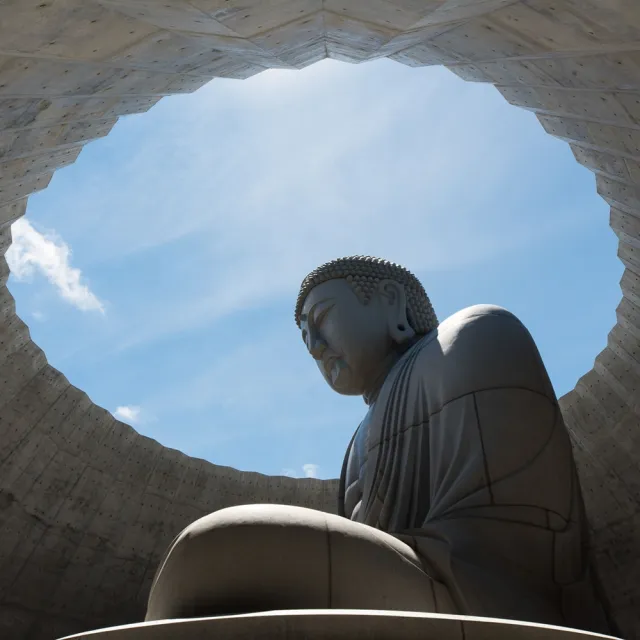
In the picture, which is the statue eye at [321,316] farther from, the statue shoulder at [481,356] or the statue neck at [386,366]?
the statue shoulder at [481,356]

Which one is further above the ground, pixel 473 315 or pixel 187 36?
pixel 187 36

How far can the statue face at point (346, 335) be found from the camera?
4672mm

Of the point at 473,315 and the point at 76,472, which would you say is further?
the point at 76,472

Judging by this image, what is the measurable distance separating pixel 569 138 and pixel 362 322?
164 centimetres

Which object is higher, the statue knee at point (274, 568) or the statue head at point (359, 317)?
→ the statue knee at point (274, 568)

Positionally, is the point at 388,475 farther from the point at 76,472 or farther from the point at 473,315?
the point at 76,472

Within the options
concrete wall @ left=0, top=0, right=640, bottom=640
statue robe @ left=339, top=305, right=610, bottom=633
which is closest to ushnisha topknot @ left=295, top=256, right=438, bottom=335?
statue robe @ left=339, top=305, right=610, bottom=633

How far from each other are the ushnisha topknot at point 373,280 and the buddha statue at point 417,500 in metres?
0.01

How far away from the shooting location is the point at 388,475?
3746 millimetres

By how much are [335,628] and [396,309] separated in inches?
130

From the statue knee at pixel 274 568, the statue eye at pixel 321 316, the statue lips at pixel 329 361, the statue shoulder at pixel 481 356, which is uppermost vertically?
the statue knee at pixel 274 568

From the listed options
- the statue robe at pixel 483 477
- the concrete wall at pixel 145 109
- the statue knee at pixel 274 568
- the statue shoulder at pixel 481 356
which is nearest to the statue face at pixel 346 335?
the statue robe at pixel 483 477

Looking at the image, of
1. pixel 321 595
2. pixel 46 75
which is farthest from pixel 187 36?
pixel 321 595

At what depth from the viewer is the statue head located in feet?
15.4
